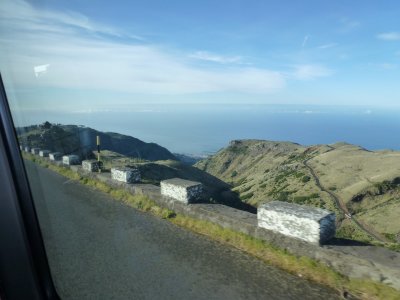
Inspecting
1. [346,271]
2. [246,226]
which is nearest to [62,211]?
[246,226]

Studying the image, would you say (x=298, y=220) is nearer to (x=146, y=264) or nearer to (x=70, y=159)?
(x=146, y=264)

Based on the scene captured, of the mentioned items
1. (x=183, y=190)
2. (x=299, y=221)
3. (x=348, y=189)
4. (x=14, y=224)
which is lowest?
(x=348, y=189)

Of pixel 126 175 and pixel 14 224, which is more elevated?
pixel 14 224

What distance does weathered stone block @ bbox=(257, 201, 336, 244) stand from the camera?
572 cm

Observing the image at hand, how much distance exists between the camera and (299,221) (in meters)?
5.95

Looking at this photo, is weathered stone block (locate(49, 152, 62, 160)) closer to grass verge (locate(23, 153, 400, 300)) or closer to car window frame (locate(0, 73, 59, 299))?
grass verge (locate(23, 153, 400, 300))

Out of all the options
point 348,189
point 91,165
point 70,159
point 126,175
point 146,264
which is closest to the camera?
point 146,264

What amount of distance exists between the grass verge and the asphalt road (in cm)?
16

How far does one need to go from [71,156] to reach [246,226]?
8.74 meters

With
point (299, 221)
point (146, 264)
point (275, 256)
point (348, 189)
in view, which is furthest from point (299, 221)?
point (348, 189)

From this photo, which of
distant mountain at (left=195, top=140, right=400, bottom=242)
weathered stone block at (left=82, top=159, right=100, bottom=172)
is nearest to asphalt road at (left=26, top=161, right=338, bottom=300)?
weathered stone block at (left=82, top=159, right=100, bottom=172)

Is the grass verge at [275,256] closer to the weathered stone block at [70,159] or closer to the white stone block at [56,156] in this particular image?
the weathered stone block at [70,159]

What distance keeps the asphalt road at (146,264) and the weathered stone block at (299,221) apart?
69 centimetres

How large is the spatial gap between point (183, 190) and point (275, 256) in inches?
121
